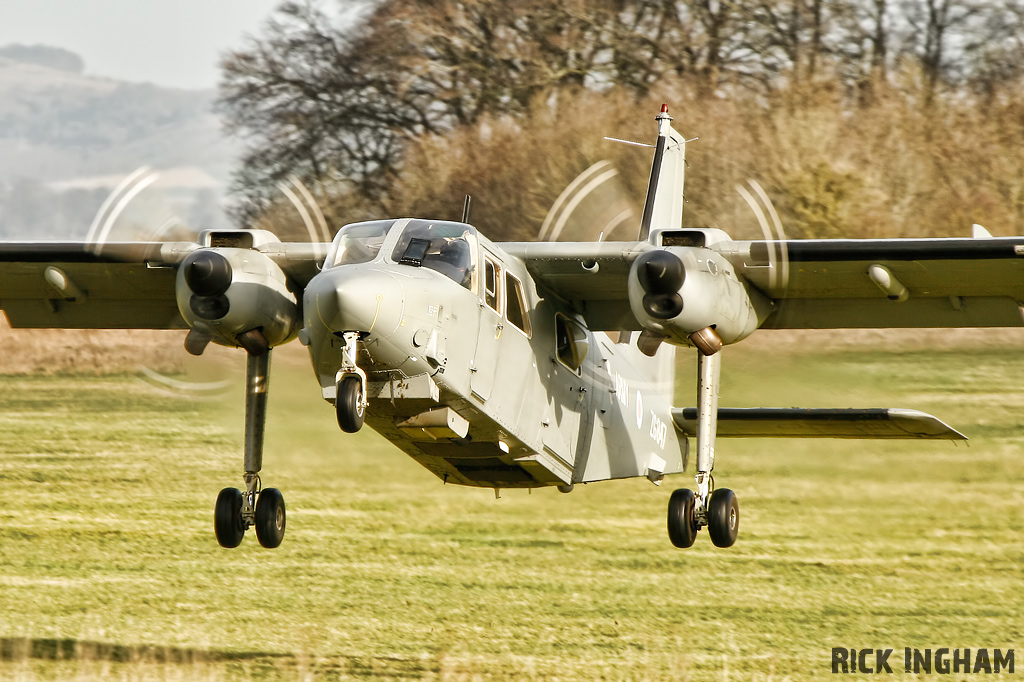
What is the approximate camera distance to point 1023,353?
65.3 ft

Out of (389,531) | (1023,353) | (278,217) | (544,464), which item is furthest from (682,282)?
(1023,353)

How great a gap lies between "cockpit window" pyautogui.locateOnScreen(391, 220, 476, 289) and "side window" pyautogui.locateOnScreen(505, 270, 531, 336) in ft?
2.84

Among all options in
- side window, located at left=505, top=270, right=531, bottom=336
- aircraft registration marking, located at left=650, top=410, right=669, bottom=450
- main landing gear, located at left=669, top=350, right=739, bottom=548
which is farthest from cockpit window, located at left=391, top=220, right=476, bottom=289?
aircraft registration marking, located at left=650, top=410, right=669, bottom=450

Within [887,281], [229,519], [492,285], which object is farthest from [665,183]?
[229,519]

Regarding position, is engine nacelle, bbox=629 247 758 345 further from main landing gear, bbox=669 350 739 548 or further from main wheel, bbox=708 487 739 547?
main wheel, bbox=708 487 739 547

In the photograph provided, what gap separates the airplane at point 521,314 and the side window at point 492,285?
0.06ft

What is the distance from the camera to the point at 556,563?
18.2 meters

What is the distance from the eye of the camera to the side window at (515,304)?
39.0 ft

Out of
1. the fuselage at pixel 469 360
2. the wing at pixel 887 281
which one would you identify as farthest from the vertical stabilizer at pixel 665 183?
the wing at pixel 887 281

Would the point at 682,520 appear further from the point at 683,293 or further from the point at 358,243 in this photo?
Result: the point at 358,243

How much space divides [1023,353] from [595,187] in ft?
32.6

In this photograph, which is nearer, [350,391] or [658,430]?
[350,391]

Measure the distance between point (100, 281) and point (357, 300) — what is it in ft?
17.8

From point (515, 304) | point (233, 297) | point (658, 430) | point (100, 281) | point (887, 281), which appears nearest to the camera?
point (233, 297)
